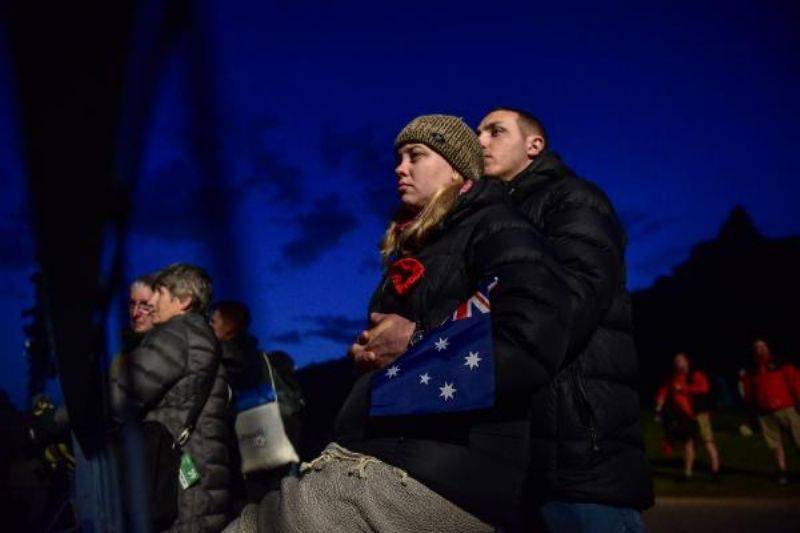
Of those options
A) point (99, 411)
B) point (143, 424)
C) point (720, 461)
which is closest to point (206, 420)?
point (143, 424)

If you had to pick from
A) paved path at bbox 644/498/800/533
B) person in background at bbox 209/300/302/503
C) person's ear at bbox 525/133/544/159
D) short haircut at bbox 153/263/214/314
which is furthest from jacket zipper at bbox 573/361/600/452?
paved path at bbox 644/498/800/533

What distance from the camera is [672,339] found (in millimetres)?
50781

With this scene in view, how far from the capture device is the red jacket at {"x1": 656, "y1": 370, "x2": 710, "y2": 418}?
427 inches

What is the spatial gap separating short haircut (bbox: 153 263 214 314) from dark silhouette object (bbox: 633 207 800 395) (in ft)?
150

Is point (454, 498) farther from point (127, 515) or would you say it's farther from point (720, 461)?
point (720, 461)

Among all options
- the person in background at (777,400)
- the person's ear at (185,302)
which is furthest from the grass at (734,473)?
the person's ear at (185,302)

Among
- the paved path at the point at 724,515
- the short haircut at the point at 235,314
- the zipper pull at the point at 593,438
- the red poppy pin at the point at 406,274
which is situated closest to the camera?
the red poppy pin at the point at 406,274

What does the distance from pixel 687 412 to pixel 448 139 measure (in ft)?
34.1

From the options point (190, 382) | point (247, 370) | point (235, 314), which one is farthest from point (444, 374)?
point (235, 314)

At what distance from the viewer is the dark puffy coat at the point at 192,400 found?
328 cm

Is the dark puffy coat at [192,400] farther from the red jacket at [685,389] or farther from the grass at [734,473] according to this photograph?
the red jacket at [685,389]

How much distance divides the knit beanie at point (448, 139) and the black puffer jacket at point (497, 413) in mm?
474

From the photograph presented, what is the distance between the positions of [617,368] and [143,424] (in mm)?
2225

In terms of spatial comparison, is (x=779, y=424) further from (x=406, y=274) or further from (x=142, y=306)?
(x=406, y=274)
